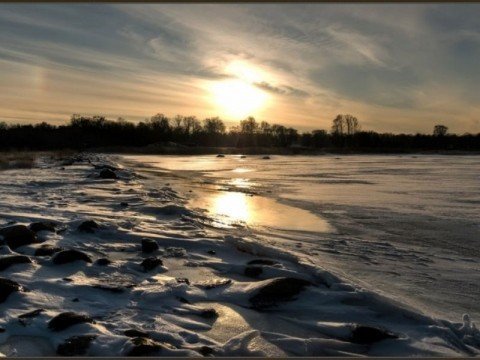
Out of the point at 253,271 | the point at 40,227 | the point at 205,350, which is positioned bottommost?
the point at 205,350

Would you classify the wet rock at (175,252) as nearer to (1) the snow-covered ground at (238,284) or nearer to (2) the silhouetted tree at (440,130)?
(1) the snow-covered ground at (238,284)

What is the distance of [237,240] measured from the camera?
7.34 meters

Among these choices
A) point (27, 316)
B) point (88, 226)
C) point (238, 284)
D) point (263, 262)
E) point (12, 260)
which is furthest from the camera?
point (88, 226)

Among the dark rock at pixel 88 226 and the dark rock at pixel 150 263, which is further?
the dark rock at pixel 88 226

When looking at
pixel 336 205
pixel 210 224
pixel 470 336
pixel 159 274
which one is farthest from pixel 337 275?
pixel 336 205

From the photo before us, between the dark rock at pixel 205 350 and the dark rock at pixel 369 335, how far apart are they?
124cm

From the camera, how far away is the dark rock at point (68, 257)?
575 cm

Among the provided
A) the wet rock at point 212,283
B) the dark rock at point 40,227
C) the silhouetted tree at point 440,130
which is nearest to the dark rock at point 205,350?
the wet rock at point 212,283

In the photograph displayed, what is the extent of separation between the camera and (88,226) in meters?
7.75

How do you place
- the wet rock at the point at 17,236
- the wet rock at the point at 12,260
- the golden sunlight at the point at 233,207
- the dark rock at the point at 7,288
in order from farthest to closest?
1. the golden sunlight at the point at 233,207
2. the wet rock at the point at 17,236
3. the wet rock at the point at 12,260
4. the dark rock at the point at 7,288

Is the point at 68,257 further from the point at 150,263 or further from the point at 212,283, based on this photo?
the point at 212,283

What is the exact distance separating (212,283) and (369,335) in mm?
1978

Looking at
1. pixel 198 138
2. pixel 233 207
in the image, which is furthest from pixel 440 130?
pixel 233 207

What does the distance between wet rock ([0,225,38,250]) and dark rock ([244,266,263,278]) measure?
3.31m
